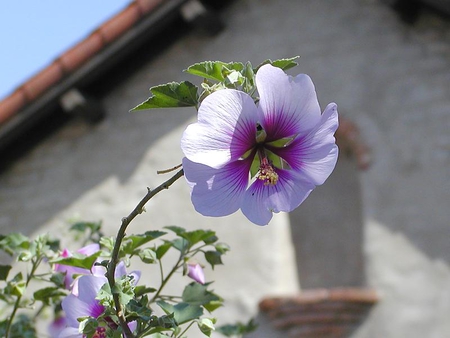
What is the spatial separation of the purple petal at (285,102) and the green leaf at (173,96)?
75mm

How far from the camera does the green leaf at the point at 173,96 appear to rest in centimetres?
85

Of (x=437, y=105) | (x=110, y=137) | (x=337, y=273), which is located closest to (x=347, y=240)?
(x=337, y=273)

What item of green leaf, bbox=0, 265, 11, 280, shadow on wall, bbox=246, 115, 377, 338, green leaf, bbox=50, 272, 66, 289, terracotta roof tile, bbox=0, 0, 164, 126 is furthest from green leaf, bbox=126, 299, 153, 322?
terracotta roof tile, bbox=0, 0, 164, 126

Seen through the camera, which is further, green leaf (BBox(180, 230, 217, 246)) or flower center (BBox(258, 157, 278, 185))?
green leaf (BBox(180, 230, 217, 246))

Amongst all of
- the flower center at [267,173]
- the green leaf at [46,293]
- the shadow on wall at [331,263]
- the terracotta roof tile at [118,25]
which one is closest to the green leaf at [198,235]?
the green leaf at [46,293]

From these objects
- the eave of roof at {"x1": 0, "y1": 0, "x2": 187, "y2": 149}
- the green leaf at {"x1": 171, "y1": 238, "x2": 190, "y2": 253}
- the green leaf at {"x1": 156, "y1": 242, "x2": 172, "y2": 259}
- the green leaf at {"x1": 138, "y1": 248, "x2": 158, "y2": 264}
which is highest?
the green leaf at {"x1": 138, "y1": 248, "x2": 158, "y2": 264}

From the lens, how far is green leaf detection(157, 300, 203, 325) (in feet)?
3.40

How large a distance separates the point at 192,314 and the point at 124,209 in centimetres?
309

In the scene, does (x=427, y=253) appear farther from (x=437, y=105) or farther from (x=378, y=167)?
(x=437, y=105)

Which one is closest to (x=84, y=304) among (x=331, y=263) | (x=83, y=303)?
(x=83, y=303)

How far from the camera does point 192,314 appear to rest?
1.06 meters

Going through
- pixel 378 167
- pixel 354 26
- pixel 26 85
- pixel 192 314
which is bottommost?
pixel 378 167

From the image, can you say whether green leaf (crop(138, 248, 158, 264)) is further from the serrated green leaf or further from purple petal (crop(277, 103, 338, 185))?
purple petal (crop(277, 103, 338, 185))

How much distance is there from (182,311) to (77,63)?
3.21 metres
